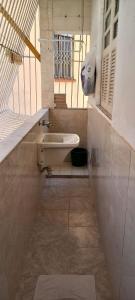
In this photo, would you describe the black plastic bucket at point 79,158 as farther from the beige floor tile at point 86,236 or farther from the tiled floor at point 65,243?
the beige floor tile at point 86,236

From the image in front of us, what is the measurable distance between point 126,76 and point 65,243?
1.21m

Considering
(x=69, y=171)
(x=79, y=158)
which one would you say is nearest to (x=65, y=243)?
(x=69, y=171)

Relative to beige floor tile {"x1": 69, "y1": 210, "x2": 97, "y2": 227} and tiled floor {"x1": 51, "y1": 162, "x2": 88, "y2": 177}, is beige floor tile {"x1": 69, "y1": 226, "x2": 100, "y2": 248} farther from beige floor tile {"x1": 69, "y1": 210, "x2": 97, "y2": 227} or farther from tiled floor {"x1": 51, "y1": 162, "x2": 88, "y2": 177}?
tiled floor {"x1": 51, "y1": 162, "x2": 88, "y2": 177}

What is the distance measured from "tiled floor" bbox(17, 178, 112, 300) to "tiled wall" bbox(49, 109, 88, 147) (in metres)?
1.11

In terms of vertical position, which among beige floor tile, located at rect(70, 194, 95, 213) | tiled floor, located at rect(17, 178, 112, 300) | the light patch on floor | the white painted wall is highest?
the white painted wall

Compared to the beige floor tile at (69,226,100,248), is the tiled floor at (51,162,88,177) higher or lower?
higher

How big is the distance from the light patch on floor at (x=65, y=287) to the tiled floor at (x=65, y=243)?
0.11 feet

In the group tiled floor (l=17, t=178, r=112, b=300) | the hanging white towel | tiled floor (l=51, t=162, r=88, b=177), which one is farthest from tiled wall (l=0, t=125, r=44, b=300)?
tiled floor (l=51, t=162, r=88, b=177)

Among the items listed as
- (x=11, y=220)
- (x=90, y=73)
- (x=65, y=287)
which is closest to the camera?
(x=11, y=220)

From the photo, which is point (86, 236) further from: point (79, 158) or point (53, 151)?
point (79, 158)

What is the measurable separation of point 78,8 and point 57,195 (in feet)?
7.52

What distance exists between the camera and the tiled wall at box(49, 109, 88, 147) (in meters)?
3.09

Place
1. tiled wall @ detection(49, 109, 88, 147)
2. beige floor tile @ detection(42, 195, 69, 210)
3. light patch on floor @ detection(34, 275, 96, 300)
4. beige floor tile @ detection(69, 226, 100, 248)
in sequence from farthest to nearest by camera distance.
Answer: tiled wall @ detection(49, 109, 88, 147), beige floor tile @ detection(42, 195, 69, 210), beige floor tile @ detection(69, 226, 100, 248), light patch on floor @ detection(34, 275, 96, 300)

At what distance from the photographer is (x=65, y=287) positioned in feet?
4.07
